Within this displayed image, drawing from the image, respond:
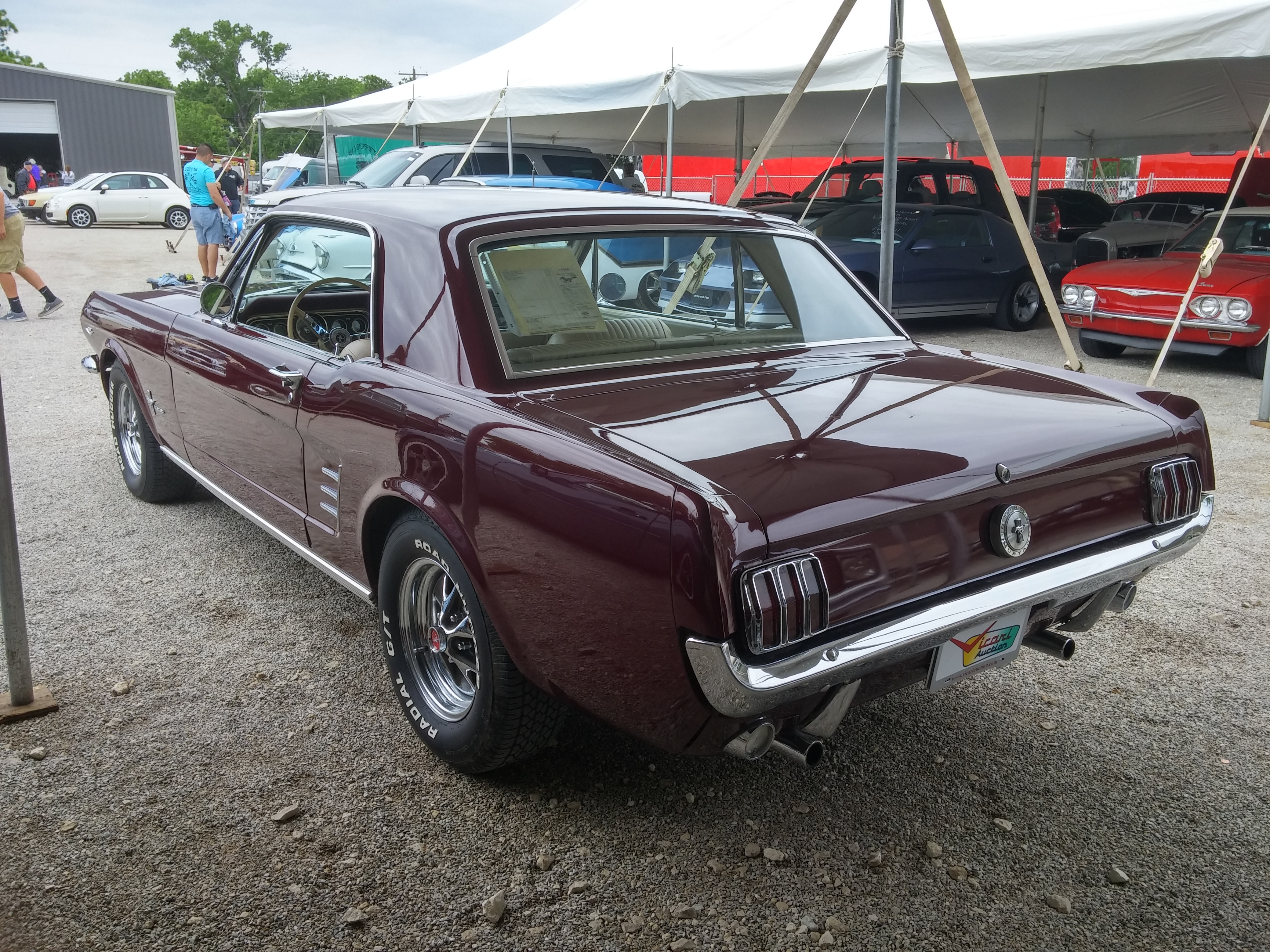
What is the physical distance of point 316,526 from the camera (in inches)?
126

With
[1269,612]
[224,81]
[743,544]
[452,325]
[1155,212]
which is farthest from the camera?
[224,81]

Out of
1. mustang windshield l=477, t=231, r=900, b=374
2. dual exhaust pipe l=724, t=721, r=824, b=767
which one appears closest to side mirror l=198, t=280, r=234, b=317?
mustang windshield l=477, t=231, r=900, b=374

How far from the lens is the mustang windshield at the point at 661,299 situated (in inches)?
111

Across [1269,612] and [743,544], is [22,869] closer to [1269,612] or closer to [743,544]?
[743,544]

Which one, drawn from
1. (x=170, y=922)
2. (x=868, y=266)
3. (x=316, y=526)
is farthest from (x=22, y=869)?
(x=868, y=266)

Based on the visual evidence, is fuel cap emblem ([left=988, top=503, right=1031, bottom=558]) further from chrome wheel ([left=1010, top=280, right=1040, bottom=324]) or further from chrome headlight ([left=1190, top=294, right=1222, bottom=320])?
chrome wheel ([left=1010, top=280, right=1040, bottom=324])

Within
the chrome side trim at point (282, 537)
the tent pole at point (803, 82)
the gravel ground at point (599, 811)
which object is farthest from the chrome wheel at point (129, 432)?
the tent pole at point (803, 82)

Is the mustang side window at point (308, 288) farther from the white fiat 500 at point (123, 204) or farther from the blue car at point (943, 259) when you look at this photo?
the white fiat 500 at point (123, 204)

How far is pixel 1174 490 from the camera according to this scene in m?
2.71

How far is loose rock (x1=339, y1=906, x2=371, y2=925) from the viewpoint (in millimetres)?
2184

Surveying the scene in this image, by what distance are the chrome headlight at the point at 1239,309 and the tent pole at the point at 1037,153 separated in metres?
4.83

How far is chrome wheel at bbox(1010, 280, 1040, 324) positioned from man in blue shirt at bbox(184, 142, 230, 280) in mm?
9404

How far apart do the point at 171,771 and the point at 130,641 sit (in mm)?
936

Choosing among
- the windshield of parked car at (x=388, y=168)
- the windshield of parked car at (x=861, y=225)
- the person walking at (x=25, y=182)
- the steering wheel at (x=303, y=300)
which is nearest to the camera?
the steering wheel at (x=303, y=300)
